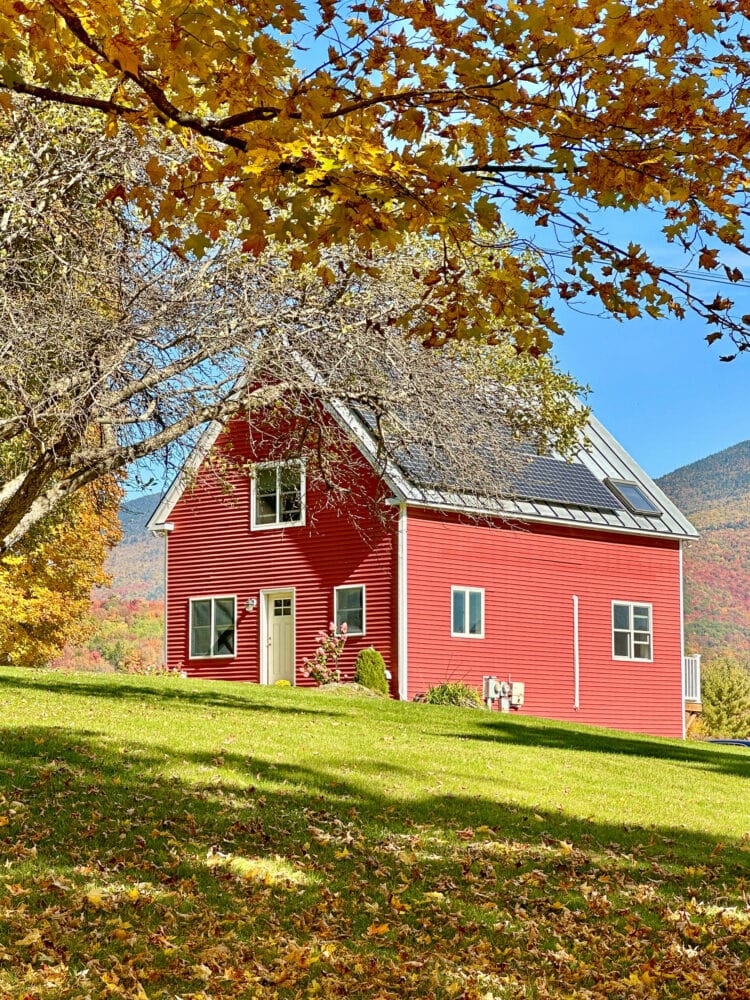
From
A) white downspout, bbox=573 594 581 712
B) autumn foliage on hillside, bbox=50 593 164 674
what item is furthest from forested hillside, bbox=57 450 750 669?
white downspout, bbox=573 594 581 712

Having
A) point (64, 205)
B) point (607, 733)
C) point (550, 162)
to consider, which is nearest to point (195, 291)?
point (64, 205)

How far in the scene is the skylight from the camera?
2929 cm

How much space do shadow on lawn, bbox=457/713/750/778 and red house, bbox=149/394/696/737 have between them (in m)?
4.69

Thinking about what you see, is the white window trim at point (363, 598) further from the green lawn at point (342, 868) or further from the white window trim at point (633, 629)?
the green lawn at point (342, 868)

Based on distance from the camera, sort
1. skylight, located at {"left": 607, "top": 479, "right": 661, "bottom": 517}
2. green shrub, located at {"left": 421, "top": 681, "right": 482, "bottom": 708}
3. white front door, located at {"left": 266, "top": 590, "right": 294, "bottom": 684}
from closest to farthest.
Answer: green shrub, located at {"left": 421, "top": 681, "right": 482, "bottom": 708}, white front door, located at {"left": 266, "top": 590, "right": 294, "bottom": 684}, skylight, located at {"left": 607, "top": 479, "right": 661, "bottom": 517}

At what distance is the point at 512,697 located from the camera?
25703 mm

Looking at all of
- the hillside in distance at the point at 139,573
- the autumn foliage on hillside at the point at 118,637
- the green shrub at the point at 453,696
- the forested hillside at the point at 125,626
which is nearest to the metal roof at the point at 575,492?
the green shrub at the point at 453,696

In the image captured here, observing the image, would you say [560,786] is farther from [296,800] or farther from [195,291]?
[195,291]

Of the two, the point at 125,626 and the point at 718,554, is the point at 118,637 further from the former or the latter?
the point at 718,554

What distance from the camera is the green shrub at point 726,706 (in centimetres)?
4181

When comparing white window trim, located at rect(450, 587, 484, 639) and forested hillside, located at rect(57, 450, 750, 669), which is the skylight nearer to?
white window trim, located at rect(450, 587, 484, 639)

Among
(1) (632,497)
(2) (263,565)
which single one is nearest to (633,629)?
(1) (632,497)

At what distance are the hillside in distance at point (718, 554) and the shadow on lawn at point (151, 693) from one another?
2134 inches

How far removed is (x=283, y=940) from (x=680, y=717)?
81.3 ft
